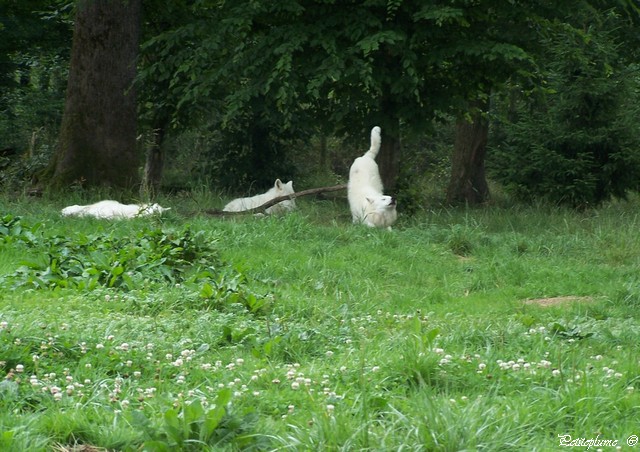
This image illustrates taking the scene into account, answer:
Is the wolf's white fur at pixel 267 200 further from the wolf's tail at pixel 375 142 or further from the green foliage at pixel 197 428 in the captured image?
the green foliage at pixel 197 428

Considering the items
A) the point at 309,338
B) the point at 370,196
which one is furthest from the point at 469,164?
the point at 309,338

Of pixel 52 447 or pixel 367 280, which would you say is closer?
pixel 52 447

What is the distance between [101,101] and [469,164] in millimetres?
8549

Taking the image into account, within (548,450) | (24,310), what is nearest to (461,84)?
(24,310)

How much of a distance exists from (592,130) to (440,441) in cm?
1452

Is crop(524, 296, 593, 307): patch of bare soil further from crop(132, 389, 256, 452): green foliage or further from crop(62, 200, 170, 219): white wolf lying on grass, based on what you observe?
crop(62, 200, 170, 219): white wolf lying on grass

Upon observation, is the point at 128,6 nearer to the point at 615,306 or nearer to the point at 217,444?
the point at 615,306

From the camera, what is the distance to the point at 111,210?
39.3 ft

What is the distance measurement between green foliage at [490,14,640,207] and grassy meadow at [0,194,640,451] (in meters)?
5.98

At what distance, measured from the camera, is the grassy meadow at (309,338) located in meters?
3.92

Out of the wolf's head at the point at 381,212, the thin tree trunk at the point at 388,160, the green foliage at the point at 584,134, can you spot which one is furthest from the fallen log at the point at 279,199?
the green foliage at the point at 584,134

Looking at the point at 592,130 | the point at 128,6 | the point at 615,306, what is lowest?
the point at 615,306

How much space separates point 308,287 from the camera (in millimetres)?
8336

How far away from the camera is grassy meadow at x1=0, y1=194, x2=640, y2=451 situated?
392cm
